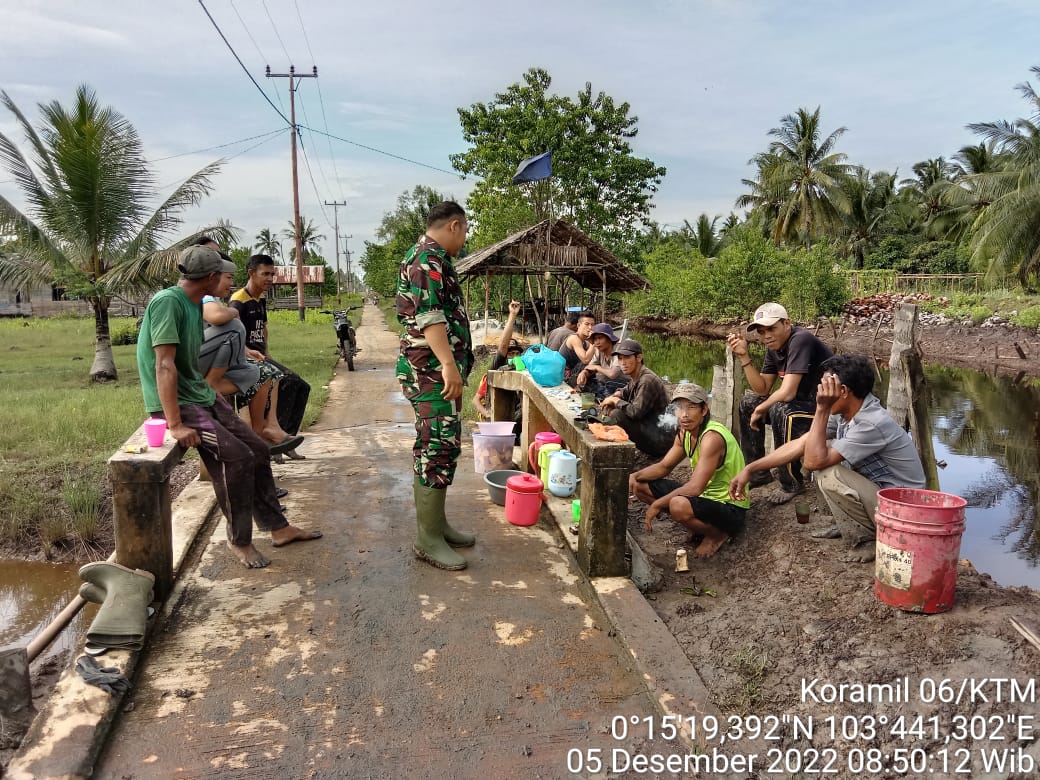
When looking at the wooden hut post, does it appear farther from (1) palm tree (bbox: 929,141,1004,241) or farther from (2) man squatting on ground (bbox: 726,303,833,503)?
(1) palm tree (bbox: 929,141,1004,241)

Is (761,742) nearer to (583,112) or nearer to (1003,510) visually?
(1003,510)

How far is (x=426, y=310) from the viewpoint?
3617mm

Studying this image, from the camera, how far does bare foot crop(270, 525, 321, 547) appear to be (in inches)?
163

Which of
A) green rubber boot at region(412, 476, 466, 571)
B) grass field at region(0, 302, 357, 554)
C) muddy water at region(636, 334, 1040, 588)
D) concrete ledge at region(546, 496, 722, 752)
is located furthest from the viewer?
muddy water at region(636, 334, 1040, 588)

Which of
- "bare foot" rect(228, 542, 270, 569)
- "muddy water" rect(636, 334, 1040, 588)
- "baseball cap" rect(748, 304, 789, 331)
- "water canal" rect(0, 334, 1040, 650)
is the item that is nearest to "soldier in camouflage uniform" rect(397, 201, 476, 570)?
"bare foot" rect(228, 542, 270, 569)

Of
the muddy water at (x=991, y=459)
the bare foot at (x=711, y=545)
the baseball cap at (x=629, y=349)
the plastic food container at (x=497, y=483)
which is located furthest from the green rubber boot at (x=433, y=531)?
the muddy water at (x=991, y=459)

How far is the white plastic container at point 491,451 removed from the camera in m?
5.77

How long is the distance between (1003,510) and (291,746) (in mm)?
7360

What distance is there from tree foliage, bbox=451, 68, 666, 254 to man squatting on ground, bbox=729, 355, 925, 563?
2281 centimetres

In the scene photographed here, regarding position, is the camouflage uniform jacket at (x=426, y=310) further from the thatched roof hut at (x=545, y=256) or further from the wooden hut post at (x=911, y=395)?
the thatched roof hut at (x=545, y=256)

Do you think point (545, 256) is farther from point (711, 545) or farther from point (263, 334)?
point (711, 545)

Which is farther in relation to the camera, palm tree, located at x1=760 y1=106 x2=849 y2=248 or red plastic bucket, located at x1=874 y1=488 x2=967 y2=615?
palm tree, located at x1=760 y1=106 x2=849 y2=248

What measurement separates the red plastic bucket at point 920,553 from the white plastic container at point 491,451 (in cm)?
308

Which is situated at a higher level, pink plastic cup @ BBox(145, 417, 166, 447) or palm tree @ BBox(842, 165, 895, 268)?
palm tree @ BBox(842, 165, 895, 268)
